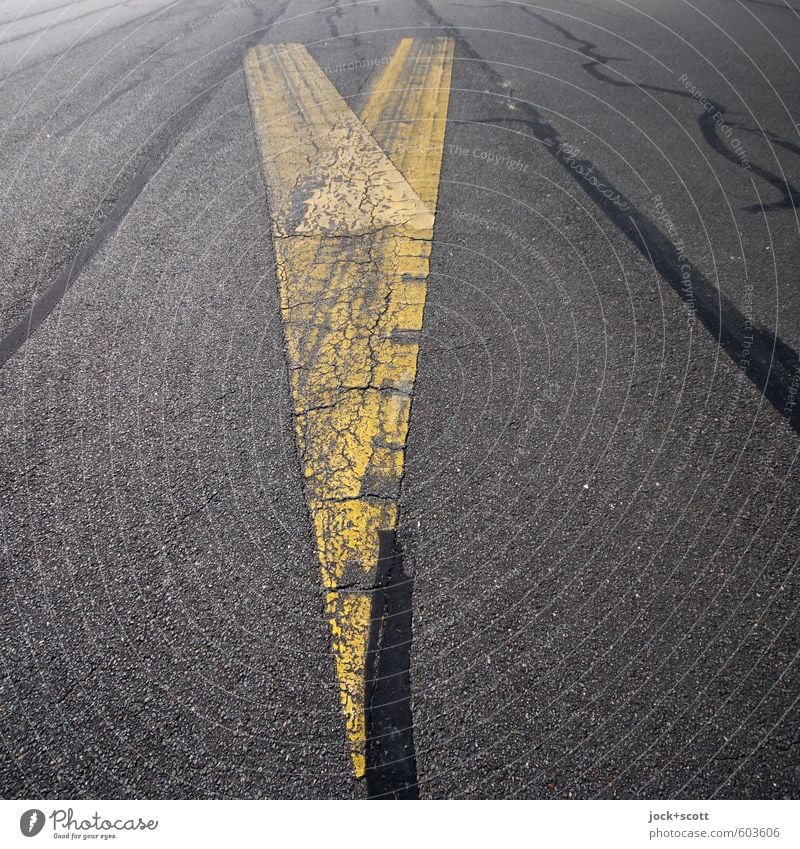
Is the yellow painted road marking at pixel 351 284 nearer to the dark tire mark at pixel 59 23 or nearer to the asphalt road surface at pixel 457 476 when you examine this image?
the asphalt road surface at pixel 457 476

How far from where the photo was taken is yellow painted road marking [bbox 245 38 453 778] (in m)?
2.26

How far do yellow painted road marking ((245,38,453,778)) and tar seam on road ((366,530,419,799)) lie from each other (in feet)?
0.11

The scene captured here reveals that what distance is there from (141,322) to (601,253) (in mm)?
2359

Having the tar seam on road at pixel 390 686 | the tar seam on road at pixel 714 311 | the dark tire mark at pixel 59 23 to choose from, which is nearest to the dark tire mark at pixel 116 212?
the tar seam on road at pixel 390 686

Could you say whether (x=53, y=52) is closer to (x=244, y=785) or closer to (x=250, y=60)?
(x=250, y=60)

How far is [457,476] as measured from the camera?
2459 mm

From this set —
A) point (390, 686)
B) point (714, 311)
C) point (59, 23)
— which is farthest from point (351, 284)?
point (59, 23)

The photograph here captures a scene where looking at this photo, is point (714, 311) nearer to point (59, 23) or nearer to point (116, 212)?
point (116, 212)

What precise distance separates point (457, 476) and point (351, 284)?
138 centimetres

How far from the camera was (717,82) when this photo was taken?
5445 mm

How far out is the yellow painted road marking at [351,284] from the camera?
2.26 m

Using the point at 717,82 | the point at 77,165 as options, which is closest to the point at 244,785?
the point at 77,165

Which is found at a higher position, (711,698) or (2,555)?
(2,555)

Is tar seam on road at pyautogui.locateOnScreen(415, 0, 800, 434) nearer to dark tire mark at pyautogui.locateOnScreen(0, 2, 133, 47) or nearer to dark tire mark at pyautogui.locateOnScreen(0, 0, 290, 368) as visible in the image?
dark tire mark at pyautogui.locateOnScreen(0, 0, 290, 368)
